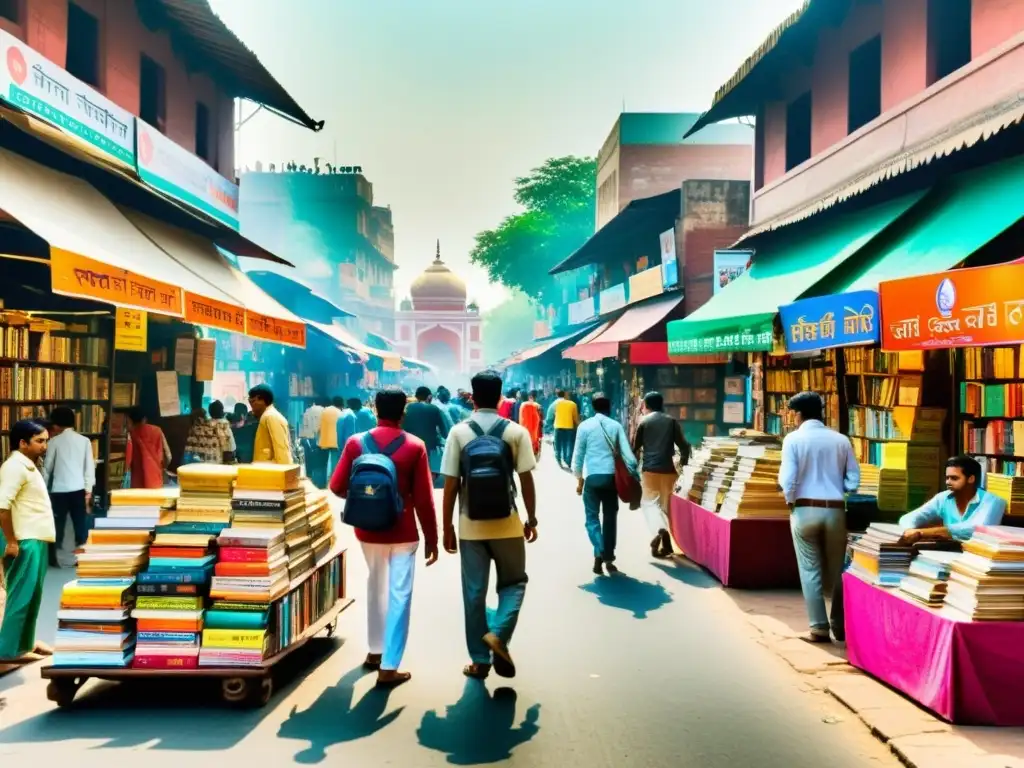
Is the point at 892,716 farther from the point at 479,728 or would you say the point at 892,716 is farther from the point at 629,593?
the point at 629,593

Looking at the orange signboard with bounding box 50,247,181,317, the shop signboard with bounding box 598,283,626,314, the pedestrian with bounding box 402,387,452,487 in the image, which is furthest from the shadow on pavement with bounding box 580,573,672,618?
the shop signboard with bounding box 598,283,626,314

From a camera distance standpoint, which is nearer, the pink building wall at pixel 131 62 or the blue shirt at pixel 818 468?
the blue shirt at pixel 818 468

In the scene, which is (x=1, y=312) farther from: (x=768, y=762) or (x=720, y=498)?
(x=768, y=762)

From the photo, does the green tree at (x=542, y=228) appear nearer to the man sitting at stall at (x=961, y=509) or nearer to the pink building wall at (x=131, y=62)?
the pink building wall at (x=131, y=62)

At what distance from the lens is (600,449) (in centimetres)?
882

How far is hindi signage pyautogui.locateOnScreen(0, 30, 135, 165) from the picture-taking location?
9.09 m

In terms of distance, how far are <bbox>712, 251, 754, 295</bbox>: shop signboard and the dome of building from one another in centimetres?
5724

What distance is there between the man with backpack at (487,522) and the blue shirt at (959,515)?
7.84ft

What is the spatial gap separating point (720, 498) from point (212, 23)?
980cm

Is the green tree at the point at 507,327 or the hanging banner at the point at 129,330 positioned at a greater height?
the green tree at the point at 507,327

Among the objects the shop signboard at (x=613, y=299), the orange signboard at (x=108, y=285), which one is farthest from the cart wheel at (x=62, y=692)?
the shop signboard at (x=613, y=299)

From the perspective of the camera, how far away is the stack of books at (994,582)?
4684 mm

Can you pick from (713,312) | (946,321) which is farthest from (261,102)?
(946,321)

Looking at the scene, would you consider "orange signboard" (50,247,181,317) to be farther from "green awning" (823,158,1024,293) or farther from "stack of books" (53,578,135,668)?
"green awning" (823,158,1024,293)
